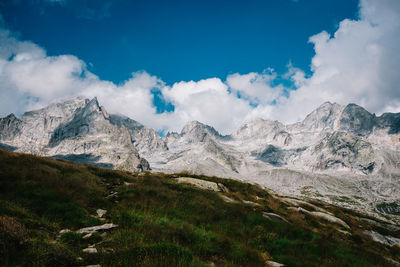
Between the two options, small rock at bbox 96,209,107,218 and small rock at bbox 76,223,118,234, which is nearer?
small rock at bbox 76,223,118,234

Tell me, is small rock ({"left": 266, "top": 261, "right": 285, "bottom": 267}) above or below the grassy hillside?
below

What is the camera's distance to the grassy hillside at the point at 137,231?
6.55 m

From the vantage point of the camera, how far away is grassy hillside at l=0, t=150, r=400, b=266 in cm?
655

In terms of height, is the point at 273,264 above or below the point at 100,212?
below

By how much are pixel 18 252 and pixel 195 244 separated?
18.8ft

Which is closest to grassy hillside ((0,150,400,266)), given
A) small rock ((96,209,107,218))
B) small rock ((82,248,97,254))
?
small rock ((82,248,97,254))

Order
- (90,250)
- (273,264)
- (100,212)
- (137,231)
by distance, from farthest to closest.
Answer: (100,212) < (137,231) < (273,264) < (90,250)

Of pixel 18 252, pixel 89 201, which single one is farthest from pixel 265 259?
pixel 89 201

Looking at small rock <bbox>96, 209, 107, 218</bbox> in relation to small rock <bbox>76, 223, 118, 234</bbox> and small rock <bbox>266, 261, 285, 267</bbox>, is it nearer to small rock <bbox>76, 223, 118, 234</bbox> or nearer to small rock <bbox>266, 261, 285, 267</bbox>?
small rock <bbox>76, 223, 118, 234</bbox>

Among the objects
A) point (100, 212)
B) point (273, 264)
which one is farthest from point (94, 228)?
point (273, 264)

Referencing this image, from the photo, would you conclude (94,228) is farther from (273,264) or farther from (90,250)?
(273,264)

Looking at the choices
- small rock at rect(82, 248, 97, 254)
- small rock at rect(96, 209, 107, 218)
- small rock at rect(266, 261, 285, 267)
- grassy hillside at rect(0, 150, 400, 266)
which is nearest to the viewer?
grassy hillside at rect(0, 150, 400, 266)

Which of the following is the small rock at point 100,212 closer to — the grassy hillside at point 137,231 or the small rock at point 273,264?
the grassy hillside at point 137,231

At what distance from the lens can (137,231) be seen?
8867 millimetres
